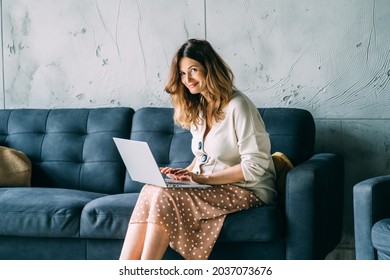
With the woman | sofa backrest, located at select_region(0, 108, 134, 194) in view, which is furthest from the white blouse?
sofa backrest, located at select_region(0, 108, 134, 194)

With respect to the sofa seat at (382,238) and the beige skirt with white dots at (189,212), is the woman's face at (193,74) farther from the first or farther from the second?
the sofa seat at (382,238)

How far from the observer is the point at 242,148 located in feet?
9.65

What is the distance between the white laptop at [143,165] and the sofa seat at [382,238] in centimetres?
76

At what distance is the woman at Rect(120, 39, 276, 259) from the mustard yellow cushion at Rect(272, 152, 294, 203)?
88mm

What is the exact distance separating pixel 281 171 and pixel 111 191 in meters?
1.04

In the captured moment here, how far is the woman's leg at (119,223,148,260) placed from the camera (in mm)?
2750

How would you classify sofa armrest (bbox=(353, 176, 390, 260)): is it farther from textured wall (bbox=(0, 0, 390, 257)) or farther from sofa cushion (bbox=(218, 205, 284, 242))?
textured wall (bbox=(0, 0, 390, 257))

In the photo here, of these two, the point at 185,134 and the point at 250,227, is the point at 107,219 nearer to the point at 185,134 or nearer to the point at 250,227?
the point at 250,227

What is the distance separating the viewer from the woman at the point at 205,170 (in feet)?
9.12

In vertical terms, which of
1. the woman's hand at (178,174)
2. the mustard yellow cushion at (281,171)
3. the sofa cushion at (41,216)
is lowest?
the sofa cushion at (41,216)

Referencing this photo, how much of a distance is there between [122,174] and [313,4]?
1503 millimetres

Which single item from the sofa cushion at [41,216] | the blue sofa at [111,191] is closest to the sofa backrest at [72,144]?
the blue sofa at [111,191]

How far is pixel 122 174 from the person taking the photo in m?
3.68
